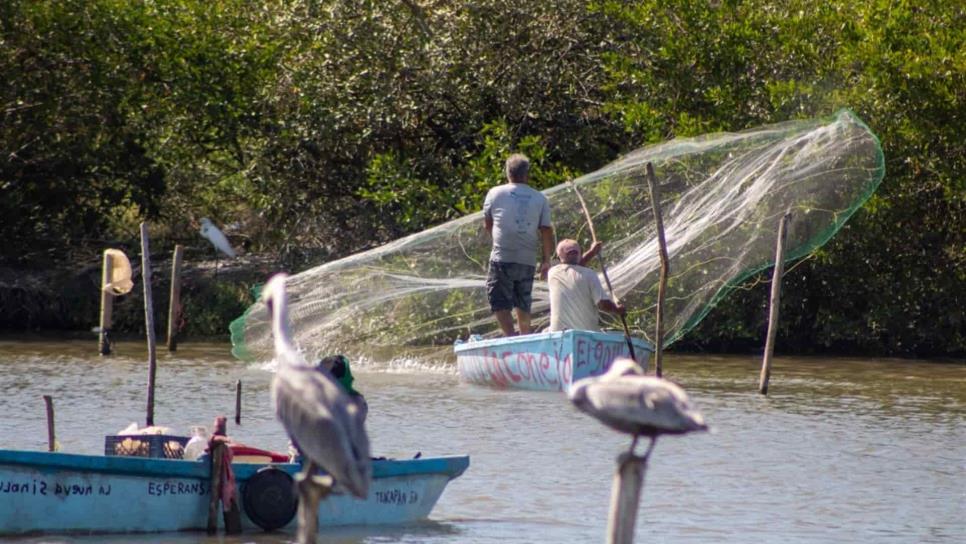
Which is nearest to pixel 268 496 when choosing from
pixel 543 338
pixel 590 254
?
pixel 543 338

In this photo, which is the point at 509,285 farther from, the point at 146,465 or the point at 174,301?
the point at 146,465

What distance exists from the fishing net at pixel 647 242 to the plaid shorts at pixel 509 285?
1029 mm

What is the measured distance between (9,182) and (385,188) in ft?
20.3

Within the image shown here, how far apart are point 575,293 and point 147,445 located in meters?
6.55

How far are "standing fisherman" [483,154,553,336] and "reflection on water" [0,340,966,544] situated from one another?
897 mm

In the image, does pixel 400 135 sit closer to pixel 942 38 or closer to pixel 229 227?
pixel 229 227

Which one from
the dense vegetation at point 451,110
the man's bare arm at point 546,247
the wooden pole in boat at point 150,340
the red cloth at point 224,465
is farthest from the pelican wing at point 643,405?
the dense vegetation at point 451,110

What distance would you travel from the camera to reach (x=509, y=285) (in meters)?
16.7

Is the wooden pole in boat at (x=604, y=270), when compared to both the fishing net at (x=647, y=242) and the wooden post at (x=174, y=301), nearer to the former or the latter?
the fishing net at (x=647, y=242)

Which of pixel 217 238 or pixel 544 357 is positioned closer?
pixel 544 357

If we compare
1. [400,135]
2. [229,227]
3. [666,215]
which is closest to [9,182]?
[229,227]

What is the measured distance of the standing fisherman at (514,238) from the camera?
53.8 feet

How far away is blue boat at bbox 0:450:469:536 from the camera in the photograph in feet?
29.9

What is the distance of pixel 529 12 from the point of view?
964 inches
